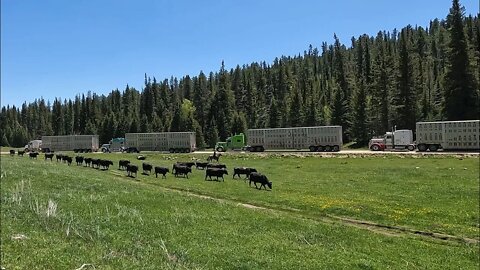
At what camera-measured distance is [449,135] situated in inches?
2562

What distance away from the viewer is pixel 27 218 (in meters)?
18.0

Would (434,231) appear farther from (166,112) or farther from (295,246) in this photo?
(166,112)

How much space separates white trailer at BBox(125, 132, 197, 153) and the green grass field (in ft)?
203

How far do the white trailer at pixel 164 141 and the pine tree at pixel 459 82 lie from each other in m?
53.0

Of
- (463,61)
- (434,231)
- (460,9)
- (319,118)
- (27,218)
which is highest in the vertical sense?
(460,9)

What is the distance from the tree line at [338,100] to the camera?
78.8 meters

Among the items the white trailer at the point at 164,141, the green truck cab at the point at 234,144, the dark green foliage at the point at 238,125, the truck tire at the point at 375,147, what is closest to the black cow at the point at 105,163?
the white trailer at the point at 164,141

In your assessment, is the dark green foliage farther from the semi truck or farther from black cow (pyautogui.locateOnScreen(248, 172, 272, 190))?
black cow (pyautogui.locateOnScreen(248, 172, 272, 190))

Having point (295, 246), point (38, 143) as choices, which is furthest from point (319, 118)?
point (295, 246)

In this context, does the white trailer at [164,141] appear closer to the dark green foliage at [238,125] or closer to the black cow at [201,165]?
the dark green foliage at [238,125]

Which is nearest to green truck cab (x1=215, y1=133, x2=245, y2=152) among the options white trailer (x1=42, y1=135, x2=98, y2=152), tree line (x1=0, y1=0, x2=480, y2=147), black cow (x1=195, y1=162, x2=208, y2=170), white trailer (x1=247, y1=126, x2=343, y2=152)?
white trailer (x1=247, y1=126, x2=343, y2=152)

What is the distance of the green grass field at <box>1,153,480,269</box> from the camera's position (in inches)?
525

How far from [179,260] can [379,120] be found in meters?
93.8

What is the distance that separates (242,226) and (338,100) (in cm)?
9362
